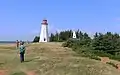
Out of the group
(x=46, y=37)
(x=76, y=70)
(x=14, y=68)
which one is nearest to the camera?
(x=76, y=70)

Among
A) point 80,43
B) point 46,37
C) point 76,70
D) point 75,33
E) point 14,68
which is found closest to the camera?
point 76,70

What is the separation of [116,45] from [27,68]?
28.4m

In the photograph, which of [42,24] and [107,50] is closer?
[107,50]

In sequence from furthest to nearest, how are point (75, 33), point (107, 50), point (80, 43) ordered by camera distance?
point (75, 33) → point (80, 43) → point (107, 50)

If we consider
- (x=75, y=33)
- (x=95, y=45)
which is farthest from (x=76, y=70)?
(x=75, y=33)

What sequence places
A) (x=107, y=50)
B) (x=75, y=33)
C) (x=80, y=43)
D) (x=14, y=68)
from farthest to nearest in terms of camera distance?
1. (x=75, y=33)
2. (x=80, y=43)
3. (x=107, y=50)
4. (x=14, y=68)

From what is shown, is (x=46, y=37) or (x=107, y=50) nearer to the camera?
(x=107, y=50)

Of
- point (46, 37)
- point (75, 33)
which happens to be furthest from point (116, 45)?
point (75, 33)

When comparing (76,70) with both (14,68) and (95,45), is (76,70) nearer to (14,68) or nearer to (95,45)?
(14,68)

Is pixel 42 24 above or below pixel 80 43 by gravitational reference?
above

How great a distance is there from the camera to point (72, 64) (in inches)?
1102

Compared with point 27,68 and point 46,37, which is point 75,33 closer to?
point 46,37

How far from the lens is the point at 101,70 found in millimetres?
26016

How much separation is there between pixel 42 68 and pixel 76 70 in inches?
114
